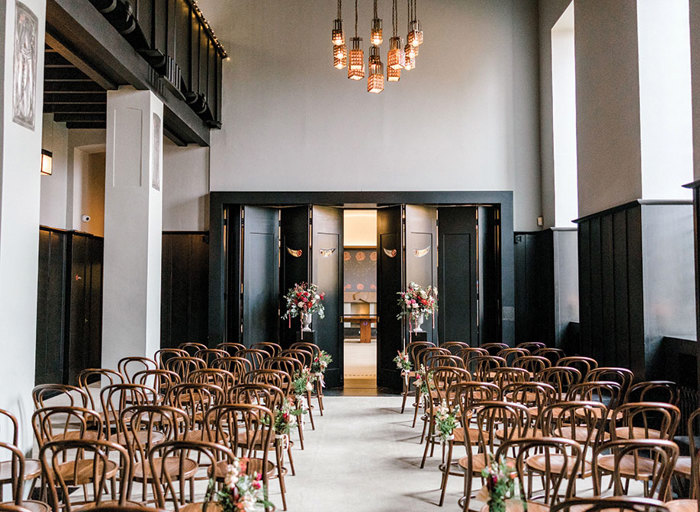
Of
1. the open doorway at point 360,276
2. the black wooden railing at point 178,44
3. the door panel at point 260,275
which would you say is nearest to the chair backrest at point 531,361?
the door panel at point 260,275

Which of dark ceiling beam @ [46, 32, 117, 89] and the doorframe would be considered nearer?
dark ceiling beam @ [46, 32, 117, 89]

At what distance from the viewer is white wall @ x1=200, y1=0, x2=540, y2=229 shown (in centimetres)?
964

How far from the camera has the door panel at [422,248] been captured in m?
9.49

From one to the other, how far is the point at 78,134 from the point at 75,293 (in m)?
2.75

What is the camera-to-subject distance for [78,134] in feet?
32.4

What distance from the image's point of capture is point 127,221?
686cm

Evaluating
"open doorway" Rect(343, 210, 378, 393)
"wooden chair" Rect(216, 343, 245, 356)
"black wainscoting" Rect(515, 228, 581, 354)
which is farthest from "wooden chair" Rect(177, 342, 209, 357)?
"open doorway" Rect(343, 210, 378, 393)

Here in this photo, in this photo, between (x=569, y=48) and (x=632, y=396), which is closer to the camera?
(x=632, y=396)

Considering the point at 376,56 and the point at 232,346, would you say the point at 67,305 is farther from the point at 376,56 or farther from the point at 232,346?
the point at 376,56

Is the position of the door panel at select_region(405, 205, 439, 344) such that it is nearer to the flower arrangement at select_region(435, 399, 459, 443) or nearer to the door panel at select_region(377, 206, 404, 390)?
the door panel at select_region(377, 206, 404, 390)

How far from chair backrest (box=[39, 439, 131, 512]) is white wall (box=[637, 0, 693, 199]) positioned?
5709mm

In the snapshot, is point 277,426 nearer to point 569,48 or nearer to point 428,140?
point 428,140

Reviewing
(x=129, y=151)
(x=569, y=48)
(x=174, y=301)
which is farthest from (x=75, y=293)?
(x=569, y=48)

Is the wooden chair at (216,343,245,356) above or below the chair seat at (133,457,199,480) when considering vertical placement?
above
